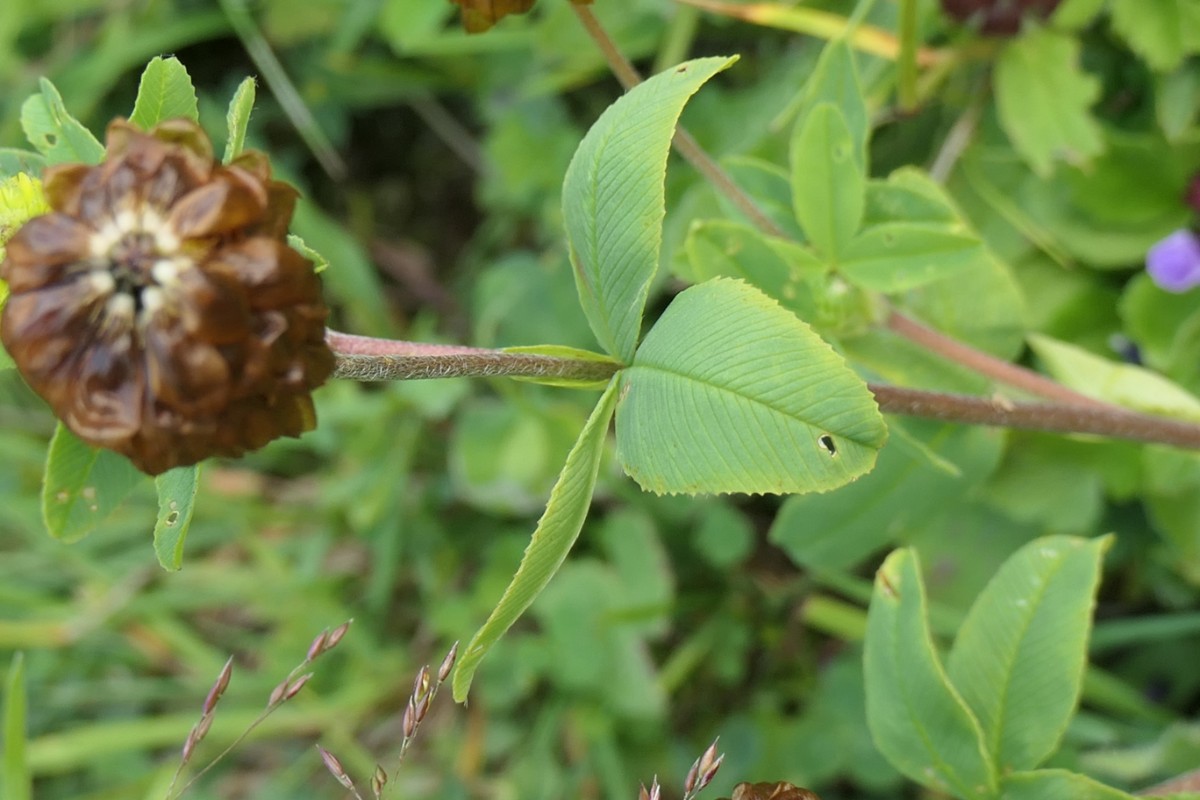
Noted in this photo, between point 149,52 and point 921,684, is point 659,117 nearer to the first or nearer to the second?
point 921,684

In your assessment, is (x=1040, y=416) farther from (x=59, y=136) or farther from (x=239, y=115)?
(x=59, y=136)

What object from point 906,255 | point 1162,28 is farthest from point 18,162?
point 1162,28

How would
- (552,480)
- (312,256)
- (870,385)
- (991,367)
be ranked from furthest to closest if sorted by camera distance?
(552,480), (991,367), (870,385), (312,256)

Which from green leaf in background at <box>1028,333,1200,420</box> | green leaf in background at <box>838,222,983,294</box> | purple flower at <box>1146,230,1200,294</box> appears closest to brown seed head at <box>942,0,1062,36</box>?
purple flower at <box>1146,230,1200,294</box>

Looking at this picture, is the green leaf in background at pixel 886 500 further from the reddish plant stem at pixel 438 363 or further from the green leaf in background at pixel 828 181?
the reddish plant stem at pixel 438 363

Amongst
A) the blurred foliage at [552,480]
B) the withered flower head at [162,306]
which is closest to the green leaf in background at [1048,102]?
the blurred foliage at [552,480]

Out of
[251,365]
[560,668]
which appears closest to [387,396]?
[560,668]
